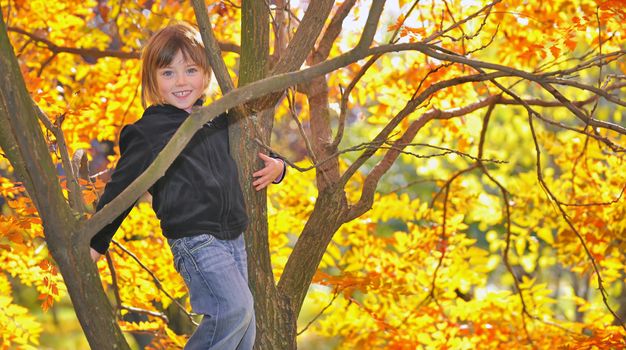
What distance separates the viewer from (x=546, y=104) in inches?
164

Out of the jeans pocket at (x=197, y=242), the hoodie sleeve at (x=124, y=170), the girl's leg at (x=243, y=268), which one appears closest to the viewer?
the hoodie sleeve at (x=124, y=170)

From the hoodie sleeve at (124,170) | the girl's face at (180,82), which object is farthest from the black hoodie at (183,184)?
the girl's face at (180,82)

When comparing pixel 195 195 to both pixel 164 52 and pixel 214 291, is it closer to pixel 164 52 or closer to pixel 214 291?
pixel 214 291

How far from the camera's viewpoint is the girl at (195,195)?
2555 mm

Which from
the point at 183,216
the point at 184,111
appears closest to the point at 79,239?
the point at 183,216

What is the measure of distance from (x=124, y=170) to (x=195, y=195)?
0.82ft

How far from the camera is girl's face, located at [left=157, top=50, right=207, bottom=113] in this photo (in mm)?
2863

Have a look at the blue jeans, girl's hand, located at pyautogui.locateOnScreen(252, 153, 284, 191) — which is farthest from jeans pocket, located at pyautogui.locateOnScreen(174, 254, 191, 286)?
girl's hand, located at pyautogui.locateOnScreen(252, 153, 284, 191)

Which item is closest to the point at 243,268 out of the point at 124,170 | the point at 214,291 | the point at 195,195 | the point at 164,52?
the point at 214,291

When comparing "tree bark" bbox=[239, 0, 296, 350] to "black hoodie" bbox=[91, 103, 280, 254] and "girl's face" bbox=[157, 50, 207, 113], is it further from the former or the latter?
"girl's face" bbox=[157, 50, 207, 113]

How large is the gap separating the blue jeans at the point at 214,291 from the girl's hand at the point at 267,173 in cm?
26

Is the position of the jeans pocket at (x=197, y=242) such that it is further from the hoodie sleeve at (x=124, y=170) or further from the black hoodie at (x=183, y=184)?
the hoodie sleeve at (x=124, y=170)

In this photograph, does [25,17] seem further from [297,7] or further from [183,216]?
[183,216]

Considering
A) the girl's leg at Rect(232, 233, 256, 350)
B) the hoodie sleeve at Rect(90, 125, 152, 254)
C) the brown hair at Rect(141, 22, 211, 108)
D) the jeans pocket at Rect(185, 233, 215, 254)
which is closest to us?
the hoodie sleeve at Rect(90, 125, 152, 254)
